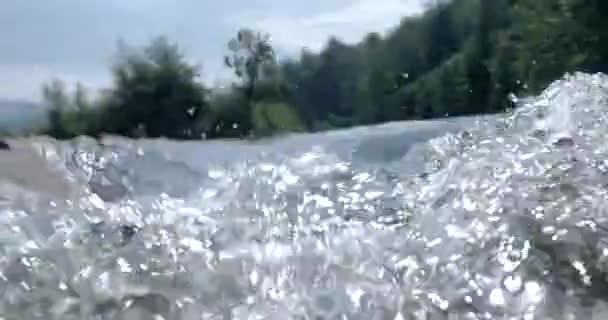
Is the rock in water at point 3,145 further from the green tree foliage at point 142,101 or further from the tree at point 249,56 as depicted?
the tree at point 249,56

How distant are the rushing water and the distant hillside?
3 cm

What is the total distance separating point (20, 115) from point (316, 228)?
0.41m

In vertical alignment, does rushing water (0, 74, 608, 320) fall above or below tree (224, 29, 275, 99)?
below

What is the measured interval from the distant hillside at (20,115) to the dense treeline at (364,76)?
2 cm

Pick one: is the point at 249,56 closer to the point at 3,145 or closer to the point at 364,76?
the point at 364,76

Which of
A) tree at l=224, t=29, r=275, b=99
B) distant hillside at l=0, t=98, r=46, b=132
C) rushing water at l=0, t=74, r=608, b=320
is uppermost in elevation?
tree at l=224, t=29, r=275, b=99

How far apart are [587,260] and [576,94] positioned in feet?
1.38

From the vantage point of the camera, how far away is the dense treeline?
119 centimetres

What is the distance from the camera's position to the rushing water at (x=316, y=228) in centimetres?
95

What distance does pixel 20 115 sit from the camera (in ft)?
3.64

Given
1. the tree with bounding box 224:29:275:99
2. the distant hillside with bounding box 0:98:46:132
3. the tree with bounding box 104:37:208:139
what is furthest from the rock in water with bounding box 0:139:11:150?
the tree with bounding box 224:29:275:99

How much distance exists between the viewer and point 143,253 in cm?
100

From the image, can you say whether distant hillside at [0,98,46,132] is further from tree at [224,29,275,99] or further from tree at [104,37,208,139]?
tree at [224,29,275,99]

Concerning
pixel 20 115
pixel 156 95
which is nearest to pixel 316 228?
pixel 156 95
